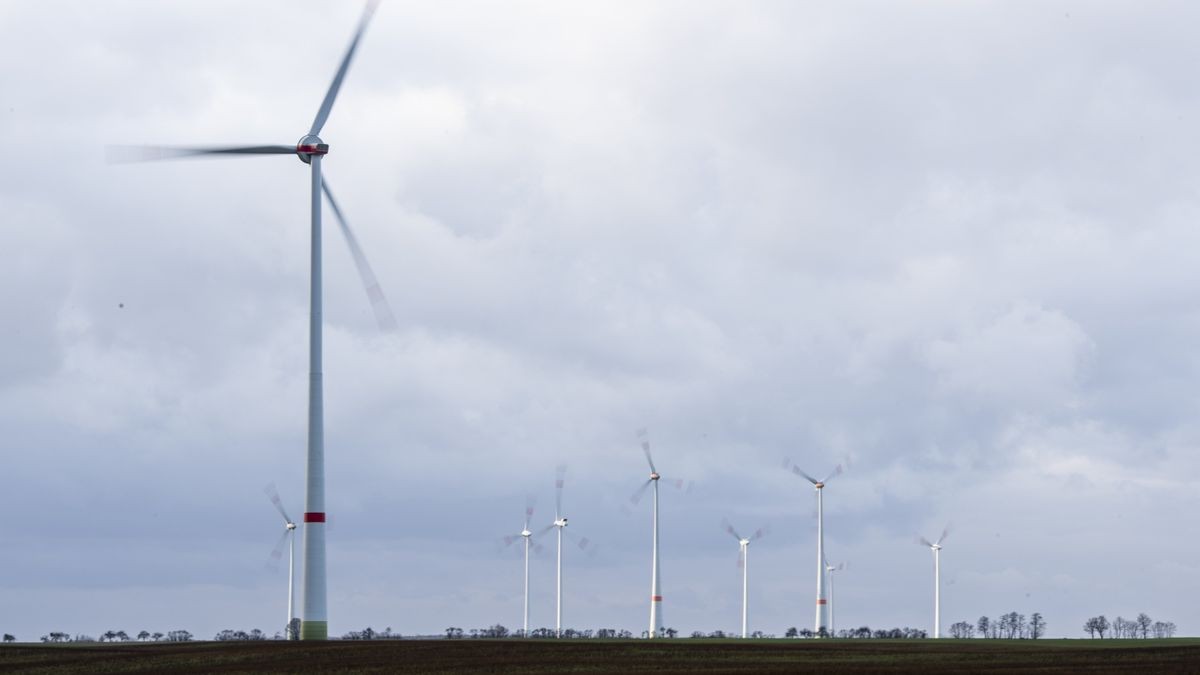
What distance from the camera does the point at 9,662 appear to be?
112312 mm

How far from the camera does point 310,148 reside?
12219 centimetres

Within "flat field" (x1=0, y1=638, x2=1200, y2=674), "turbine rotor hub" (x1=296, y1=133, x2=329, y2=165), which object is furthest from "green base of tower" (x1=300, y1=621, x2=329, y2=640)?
"turbine rotor hub" (x1=296, y1=133, x2=329, y2=165)

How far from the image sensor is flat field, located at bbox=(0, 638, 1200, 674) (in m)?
93.6

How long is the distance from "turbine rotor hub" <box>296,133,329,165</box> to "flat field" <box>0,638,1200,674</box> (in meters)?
35.8

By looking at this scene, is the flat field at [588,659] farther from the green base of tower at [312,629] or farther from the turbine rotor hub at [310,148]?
the turbine rotor hub at [310,148]

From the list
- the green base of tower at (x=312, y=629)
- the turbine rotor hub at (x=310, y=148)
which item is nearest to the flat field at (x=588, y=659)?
the green base of tower at (x=312, y=629)

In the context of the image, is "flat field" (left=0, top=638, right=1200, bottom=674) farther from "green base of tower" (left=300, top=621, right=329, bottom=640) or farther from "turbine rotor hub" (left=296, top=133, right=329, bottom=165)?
"turbine rotor hub" (left=296, top=133, right=329, bottom=165)

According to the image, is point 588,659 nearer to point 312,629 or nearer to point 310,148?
point 312,629

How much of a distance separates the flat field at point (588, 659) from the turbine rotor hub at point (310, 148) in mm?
35823

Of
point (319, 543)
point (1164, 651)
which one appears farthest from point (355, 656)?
point (1164, 651)

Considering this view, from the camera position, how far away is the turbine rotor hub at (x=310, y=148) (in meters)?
122

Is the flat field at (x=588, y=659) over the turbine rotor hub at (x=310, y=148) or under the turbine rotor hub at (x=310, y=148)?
under

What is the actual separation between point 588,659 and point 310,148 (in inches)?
1752

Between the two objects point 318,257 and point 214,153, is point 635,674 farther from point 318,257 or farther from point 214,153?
point 214,153
